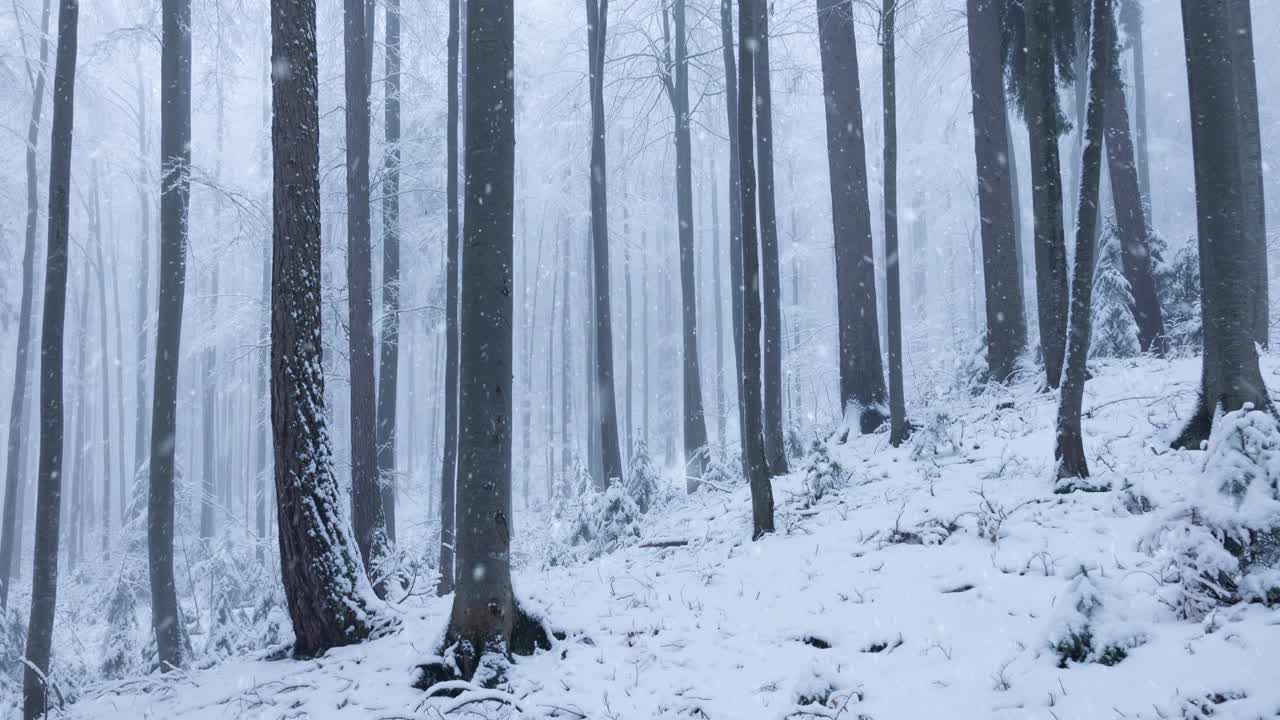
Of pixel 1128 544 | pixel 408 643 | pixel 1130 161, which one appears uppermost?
pixel 1130 161

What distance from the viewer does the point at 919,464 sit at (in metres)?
8.14

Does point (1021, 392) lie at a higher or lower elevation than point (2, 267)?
lower

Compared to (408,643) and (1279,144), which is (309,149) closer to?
(408,643)

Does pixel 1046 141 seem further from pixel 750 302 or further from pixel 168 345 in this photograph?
pixel 168 345

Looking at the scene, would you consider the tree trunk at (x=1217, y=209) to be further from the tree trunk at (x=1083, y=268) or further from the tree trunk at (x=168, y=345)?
the tree trunk at (x=168, y=345)

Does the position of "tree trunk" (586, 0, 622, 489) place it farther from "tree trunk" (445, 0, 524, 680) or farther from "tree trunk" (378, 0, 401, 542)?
"tree trunk" (445, 0, 524, 680)

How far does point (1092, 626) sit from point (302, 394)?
17.2 feet

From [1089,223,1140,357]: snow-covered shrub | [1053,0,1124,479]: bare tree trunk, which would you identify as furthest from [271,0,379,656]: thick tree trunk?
[1089,223,1140,357]: snow-covered shrub

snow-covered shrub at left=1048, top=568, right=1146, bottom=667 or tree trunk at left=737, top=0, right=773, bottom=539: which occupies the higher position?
Result: tree trunk at left=737, top=0, right=773, bottom=539

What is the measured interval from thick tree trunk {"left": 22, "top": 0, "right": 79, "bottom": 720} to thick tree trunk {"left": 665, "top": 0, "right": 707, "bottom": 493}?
991 centimetres

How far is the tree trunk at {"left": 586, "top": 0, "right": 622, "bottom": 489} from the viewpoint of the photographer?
1347cm

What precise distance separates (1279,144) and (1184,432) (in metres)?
34.2

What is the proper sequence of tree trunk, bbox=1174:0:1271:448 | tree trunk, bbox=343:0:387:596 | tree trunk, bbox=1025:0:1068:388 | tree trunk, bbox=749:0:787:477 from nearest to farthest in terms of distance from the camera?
1. tree trunk, bbox=1174:0:1271:448
2. tree trunk, bbox=1025:0:1068:388
3. tree trunk, bbox=343:0:387:596
4. tree trunk, bbox=749:0:787:477

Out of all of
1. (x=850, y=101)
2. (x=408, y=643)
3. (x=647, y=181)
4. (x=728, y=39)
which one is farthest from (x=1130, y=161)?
(x=647, y=181)
